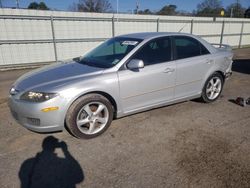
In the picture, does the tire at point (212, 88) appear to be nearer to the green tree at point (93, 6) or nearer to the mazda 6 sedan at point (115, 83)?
the mazda 6 sedan at point (115, 83)

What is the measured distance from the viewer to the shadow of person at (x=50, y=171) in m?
2.48

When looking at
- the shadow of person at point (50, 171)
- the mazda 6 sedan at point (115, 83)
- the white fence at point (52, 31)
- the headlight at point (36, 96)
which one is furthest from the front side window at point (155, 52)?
the white fence at point (52, 31)

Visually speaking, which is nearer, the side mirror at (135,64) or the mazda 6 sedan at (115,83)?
the mazda 6 sedan at (115,83)

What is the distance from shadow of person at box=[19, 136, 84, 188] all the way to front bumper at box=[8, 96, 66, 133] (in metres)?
0.33

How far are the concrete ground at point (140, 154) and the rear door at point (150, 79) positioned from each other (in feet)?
1.39

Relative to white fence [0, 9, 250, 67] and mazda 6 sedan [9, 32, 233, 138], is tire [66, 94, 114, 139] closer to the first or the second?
mazda 6 sedan [9, 32, 233, 138]

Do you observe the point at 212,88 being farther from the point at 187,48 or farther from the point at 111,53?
the point at 111,53

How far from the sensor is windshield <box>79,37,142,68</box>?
12.3 ft

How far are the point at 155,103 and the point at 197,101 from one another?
1495mm

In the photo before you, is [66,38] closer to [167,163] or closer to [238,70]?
[238,70]

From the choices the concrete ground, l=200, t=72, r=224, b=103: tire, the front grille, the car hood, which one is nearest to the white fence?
the concrete ground

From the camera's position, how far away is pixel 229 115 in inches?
168

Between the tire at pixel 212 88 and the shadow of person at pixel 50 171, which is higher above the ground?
the tire at pixel 212 88

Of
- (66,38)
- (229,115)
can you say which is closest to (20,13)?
(66,38)
